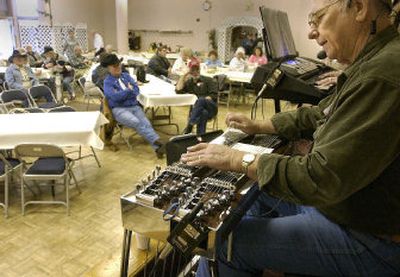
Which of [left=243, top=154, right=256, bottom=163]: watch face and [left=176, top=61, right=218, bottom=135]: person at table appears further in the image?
[left=176, top=61, right=218, bottom=135]: person at table

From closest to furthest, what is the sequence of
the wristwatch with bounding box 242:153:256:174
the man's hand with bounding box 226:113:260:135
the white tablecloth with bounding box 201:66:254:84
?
the wristwatch with bounding box 242:153:256:174 → the man's hand with bounding box 226:113:260:135 → the white tablecloth with bounding box 201:66:254:84

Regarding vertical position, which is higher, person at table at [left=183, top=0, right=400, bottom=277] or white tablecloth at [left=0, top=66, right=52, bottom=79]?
person at table at [left=183, top=0, right=400, bottom=277]

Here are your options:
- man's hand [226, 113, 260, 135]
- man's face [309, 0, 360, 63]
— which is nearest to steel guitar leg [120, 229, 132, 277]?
man's hand [226, 113, 260, 135]

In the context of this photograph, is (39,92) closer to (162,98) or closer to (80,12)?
(162,98)

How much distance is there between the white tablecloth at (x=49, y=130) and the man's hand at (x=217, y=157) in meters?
2.24

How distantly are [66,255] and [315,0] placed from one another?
2.34 meters

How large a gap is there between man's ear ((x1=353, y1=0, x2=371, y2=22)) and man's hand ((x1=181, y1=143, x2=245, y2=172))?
526mm

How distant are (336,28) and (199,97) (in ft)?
13.1

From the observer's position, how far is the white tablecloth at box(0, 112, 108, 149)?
3086mm

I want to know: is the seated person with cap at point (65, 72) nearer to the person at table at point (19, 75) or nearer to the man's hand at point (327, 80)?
the person at table at point (19, 75)

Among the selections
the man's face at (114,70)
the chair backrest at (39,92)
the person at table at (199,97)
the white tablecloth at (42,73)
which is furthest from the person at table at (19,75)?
the person at table at (199,97)

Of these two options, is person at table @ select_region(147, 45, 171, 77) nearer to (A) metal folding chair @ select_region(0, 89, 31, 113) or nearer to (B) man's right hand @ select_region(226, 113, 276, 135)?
(A) metal folding chair @ select_region(0, 89, 31, 113)

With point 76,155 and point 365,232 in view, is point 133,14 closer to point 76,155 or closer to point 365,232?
point 76,155

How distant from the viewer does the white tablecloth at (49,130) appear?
309cm
